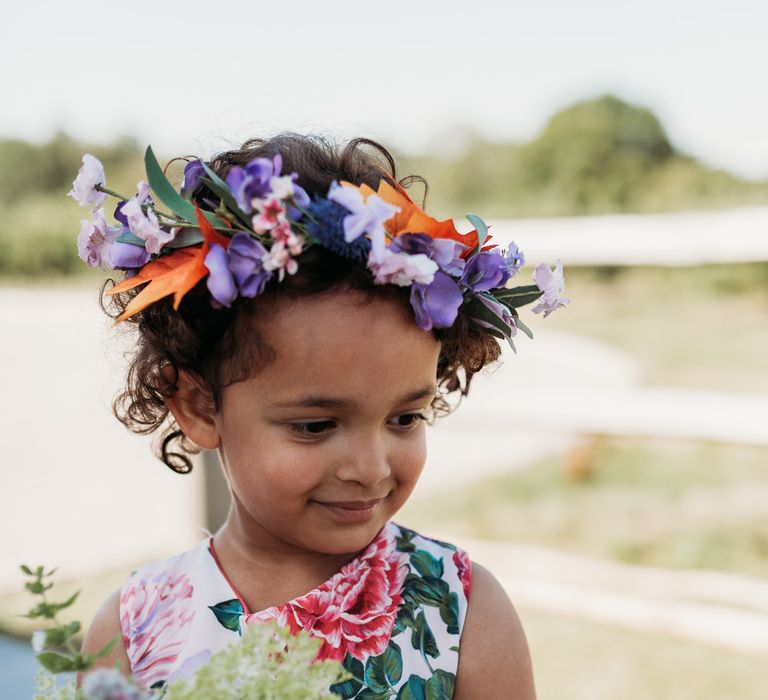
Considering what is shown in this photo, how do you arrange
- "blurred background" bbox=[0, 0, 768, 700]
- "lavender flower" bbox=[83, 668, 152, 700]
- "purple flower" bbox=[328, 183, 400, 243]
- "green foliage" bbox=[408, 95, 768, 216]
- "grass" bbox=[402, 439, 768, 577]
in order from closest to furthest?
"lavender flower" bbox=[83, 668, 152, 700] < "purple flower" bbox=[328, 183, 400, 243] < "blurred background" bbox=[0, 0, 768, 700] < "grass" bbox=[402, 439, 768, 577] < "green foliage" bbox=[408, 95, 768, 216]

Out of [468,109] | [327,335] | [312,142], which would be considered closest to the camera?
[327,335]

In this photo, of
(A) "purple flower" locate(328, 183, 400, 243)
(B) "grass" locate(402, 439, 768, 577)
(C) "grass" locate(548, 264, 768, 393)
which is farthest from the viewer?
(C) "grass" locate(548, 264, 768, 393)

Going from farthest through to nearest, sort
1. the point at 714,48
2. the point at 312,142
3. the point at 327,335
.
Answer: the point at 714,48 → the point at 312,142 → the point at 327,335

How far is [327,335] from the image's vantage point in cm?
147

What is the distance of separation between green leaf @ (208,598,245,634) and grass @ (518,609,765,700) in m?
2.60

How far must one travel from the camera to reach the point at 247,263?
1.44 metres

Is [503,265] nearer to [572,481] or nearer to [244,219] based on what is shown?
[244,219]

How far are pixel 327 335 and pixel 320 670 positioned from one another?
0.63 meters

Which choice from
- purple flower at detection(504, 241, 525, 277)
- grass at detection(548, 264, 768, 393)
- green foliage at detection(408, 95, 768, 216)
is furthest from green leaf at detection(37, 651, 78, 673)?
green foliage at detection(408, 95, 768, 216)

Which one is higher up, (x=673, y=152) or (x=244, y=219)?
(x=673, y=152)

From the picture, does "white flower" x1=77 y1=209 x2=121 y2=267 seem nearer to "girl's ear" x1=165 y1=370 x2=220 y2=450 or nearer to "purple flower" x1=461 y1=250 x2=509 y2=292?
"girl's ear" x1=165 y1=370 x2=220 y2=450

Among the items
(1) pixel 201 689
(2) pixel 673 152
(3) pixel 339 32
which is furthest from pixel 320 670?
(3) pixel 339 32

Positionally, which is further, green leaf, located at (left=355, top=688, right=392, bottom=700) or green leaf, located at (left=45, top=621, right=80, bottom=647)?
green leaf, located at (left=355, top=688, right=392, bottom=700)

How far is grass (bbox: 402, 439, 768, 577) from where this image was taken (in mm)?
5688
